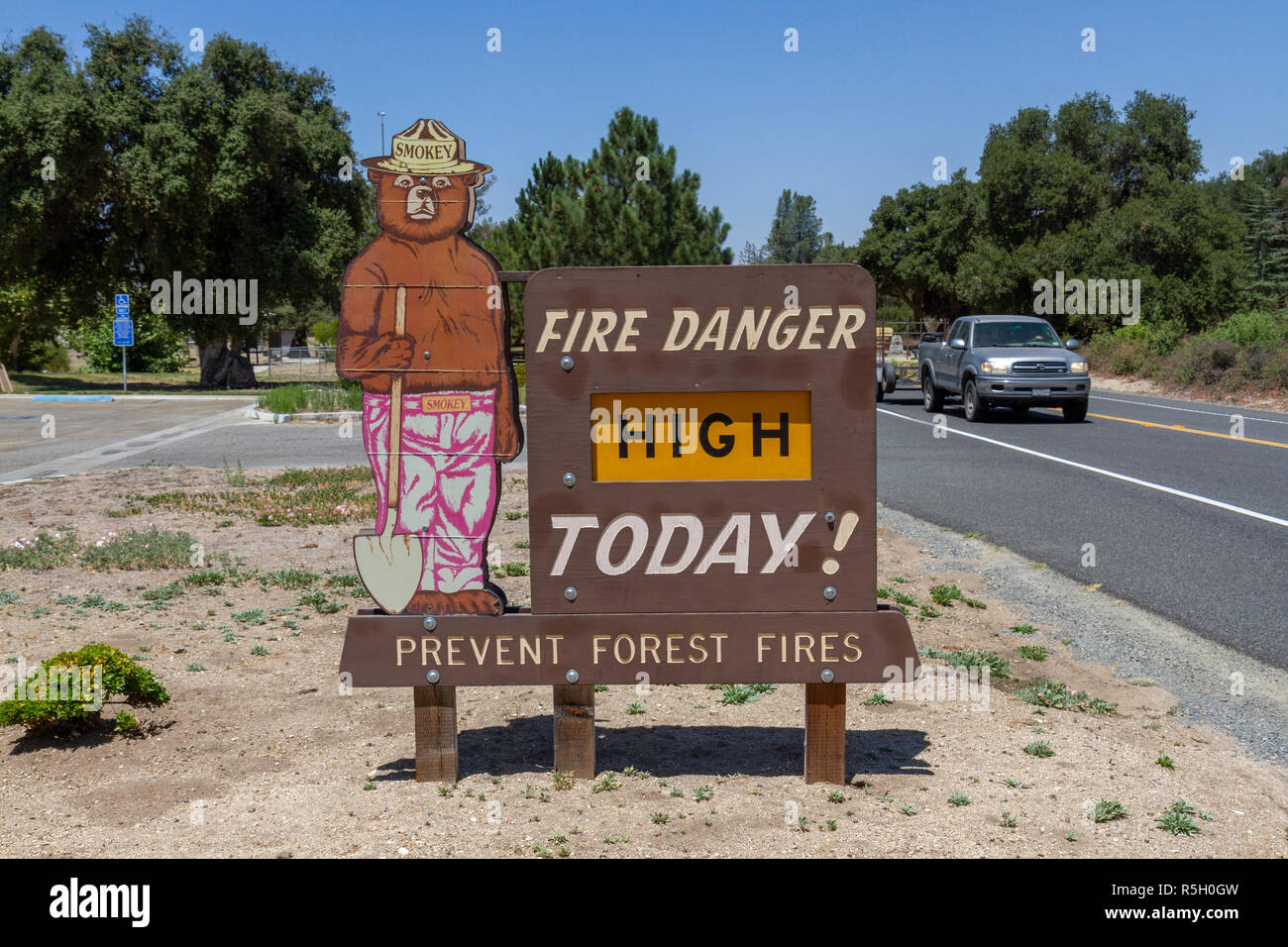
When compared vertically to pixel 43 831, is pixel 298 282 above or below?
above

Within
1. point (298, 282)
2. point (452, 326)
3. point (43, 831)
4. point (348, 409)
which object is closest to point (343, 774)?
point (43, 831)

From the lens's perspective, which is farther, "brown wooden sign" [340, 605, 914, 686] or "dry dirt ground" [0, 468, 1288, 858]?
"brown wooden sign" [340, 605, 914, 686]

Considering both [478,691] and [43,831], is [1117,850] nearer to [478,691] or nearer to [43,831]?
[478,691]

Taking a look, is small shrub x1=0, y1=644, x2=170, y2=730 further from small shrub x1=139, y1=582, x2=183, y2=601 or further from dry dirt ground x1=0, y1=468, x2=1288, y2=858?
small shrub x1=139, y1=582, x2=183, y2=601

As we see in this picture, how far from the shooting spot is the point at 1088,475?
12609 mm

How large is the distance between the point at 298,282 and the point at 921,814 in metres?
37.1

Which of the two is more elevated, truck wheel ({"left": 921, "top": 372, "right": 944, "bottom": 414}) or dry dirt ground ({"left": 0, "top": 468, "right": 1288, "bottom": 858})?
truck wheel ({"left": 921, "top": 372, "right": 944, "bottom": 414})

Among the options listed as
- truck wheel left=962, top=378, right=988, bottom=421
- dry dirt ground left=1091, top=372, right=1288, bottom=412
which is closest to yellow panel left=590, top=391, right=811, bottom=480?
truck wheel left=962, top=378, right=988, bottom=421

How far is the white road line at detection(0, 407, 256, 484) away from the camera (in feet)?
46.6

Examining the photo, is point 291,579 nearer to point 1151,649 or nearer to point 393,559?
point 393,559

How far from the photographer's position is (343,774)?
14.1 ft

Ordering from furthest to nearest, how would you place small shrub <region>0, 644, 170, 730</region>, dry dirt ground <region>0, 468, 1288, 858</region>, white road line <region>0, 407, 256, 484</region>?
white road line <region>0, 407, 256, 484</region> < small shrub <region>0, 644, 170, 730</region> < dry dirt ground <region>0, 468, 1288, 858</region>

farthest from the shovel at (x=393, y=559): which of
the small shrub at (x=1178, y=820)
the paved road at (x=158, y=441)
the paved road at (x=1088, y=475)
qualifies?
the paved road at (x=158, y=441)

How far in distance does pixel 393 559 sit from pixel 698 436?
1307 mm
